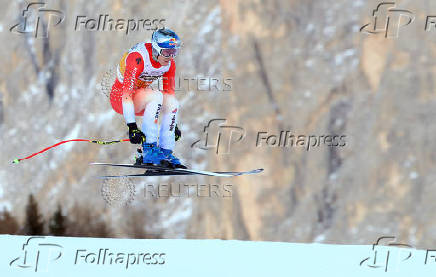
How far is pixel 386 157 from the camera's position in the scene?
9406mm

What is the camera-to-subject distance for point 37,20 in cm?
1063

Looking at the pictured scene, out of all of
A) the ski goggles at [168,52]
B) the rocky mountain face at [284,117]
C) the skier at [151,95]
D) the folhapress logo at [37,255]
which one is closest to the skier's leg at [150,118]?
the skier at [151,95]

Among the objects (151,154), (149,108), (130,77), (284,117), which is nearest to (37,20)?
(284,117)

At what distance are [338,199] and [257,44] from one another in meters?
2.55

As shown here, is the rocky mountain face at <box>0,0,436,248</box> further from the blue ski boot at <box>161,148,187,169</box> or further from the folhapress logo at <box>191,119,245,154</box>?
the blue ski boot at <box>161,148,187,169</box>

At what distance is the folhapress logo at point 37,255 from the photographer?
7.71 metres

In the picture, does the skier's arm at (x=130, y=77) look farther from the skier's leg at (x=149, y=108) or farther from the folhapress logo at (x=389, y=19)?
the folhapress logo at (x=389, y=19)

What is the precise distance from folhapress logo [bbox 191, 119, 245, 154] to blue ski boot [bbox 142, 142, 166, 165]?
3.13 m

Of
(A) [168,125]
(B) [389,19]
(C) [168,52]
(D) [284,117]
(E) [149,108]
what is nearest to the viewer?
(C) [168,52]

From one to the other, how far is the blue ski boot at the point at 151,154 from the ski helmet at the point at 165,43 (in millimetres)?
906

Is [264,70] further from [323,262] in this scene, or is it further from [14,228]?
[14,228]

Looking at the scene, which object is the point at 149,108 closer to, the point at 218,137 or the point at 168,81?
the point at 168,81

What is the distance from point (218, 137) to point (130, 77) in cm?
351

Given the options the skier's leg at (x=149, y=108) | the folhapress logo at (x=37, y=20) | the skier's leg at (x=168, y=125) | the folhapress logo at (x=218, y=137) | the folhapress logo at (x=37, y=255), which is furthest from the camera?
the folhapress logo at (x=37, y=20)
